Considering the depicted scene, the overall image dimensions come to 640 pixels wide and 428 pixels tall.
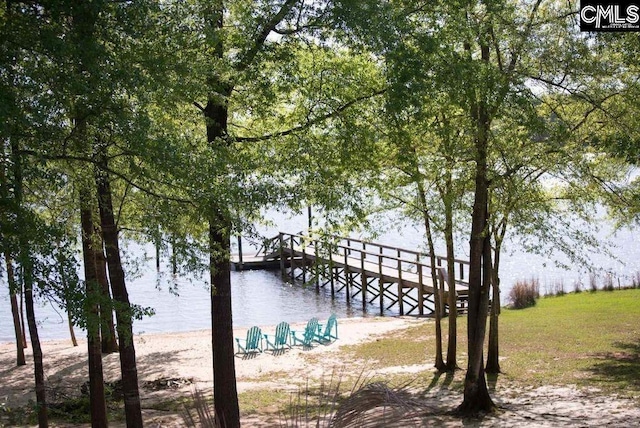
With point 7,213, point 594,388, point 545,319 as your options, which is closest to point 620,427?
point 594,388

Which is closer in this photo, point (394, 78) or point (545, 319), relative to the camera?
point (394, 78)

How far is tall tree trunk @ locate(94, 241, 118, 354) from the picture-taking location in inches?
300

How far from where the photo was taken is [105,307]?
7629mm

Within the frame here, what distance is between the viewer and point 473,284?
12.6 meters

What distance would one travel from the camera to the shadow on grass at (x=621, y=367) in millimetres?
13656

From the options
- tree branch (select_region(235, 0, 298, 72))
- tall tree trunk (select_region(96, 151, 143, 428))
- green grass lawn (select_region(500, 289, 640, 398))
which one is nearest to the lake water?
green grass lawn (select_region(500, 289, 640, 398))

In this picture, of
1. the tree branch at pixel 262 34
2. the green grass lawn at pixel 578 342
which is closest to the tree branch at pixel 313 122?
the tree branch at pixel 262 34

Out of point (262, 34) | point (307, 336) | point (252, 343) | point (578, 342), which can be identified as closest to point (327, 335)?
point (307, 336)

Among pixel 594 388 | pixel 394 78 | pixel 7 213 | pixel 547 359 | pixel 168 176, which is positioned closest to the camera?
pixel 7 213

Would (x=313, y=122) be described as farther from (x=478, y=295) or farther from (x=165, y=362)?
(x=165, y=362)

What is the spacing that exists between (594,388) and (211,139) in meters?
7.80

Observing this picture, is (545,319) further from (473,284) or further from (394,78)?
(394,78)

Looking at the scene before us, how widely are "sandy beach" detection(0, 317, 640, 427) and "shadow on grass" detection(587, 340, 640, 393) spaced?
34.9 inches

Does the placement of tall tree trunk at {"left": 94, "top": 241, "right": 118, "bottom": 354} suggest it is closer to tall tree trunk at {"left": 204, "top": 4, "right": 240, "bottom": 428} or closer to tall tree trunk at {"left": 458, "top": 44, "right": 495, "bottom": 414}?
tall tree trunk at {"left": 204, "top": 4, "right": 240, "bottom": 428}
